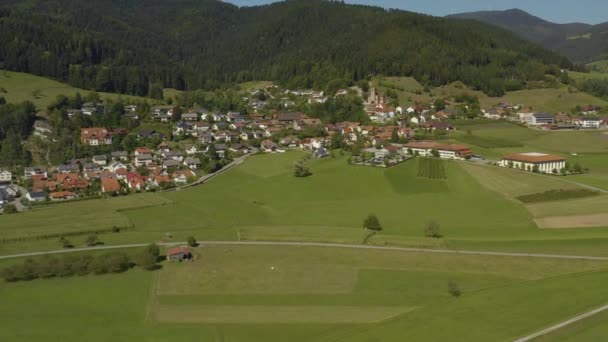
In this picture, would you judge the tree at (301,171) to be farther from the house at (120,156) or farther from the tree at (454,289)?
the tree at (454,289)

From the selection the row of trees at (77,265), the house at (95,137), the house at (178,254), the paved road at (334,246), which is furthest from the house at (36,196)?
the house at (178,254)

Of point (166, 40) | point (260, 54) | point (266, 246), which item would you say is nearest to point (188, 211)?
point (266, 246)

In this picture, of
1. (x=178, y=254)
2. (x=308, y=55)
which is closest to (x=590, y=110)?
(x=308, y=55)

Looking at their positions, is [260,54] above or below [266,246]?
above

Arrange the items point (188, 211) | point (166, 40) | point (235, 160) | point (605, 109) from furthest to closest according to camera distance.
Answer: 1. point (166, 40)
2. point (605, 109)
3. point (235, 160)
4. point (188, 211)

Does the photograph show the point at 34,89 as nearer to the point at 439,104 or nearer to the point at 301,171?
the point at 301,171

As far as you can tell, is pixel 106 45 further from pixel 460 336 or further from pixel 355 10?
pixel 460 336
